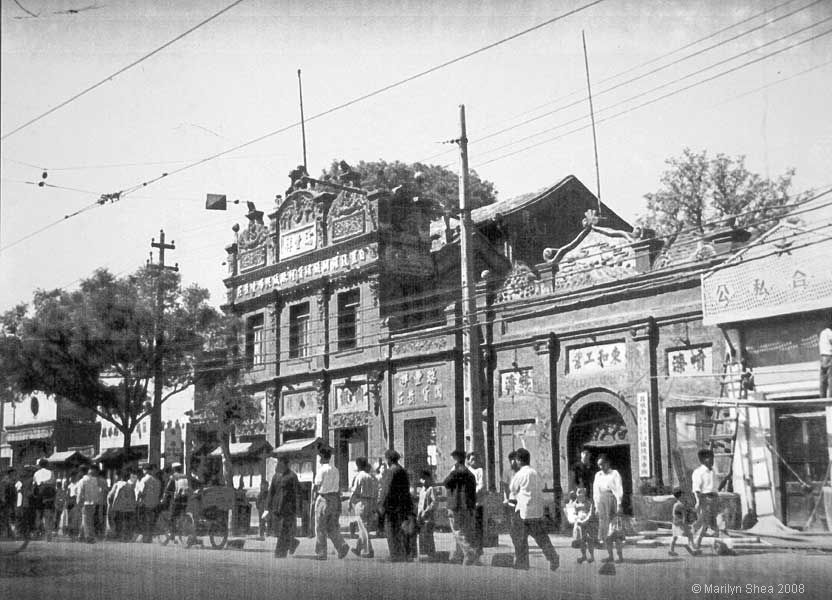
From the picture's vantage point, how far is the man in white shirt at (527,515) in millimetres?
12758

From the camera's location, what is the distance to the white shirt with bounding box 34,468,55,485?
22.7 meters

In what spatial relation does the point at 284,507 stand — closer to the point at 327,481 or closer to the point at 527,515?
the point at 327,481

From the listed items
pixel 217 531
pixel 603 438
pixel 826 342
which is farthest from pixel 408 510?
pixel 603 438

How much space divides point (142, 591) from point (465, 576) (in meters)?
4.02

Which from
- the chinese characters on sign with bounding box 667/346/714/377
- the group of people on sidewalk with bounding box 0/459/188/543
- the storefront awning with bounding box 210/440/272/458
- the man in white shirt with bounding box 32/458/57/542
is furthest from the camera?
the storefront awning with bounding box 210/440/272/458

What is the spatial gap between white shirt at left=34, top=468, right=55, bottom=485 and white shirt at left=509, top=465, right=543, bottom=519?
14035 mm

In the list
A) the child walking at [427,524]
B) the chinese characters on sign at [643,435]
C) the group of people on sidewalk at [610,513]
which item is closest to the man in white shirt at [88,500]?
the child walking at [427,524]

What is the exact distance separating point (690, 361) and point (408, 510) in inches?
354

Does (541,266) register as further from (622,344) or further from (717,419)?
(717,419)

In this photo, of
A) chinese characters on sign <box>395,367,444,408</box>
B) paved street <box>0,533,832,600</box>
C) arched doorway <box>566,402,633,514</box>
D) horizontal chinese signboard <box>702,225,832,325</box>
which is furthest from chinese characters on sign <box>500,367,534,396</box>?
paved street <box>0,533,832,600</box>

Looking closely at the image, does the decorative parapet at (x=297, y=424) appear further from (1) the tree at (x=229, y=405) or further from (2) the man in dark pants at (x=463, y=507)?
(2) the man in dark pants at (x=463, y=507)

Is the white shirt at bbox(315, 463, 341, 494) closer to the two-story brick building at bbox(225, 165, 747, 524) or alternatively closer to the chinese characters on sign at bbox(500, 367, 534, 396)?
the two-story brick building at bbox(225, 165, 747, 524)

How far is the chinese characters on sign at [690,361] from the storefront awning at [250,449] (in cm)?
1430

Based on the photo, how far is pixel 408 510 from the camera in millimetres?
14367
